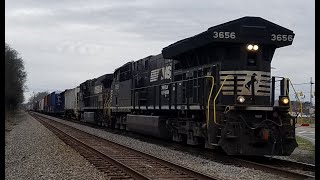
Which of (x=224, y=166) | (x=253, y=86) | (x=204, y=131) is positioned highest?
(x=253, y=86)

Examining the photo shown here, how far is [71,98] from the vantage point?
1907 inches

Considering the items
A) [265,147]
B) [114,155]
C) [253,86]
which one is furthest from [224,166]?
[114,155]

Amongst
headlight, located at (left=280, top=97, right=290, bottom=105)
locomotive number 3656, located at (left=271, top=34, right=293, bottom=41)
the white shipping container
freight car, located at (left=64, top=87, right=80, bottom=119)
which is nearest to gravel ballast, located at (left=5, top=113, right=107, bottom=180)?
headlight, located at (left=280, top=97, right=290, bottom=105)

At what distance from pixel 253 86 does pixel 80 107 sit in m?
30.6

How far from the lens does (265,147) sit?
38.9 ft

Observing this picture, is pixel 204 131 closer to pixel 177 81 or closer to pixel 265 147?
pixel 265 147

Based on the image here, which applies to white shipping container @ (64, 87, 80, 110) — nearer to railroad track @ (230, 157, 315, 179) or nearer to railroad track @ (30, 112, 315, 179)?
railroad track @ (30, 112, 315, 179)

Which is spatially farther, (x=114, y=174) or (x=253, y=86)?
(x=253, y=86)

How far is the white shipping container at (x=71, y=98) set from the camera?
44.7m

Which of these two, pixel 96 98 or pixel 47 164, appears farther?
pixel 96 98

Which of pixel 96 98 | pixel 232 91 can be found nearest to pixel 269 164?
pixel 232 91

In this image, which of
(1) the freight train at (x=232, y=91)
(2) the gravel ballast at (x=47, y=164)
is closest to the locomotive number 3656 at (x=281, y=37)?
(1) the freight train at (x=232, y=91)

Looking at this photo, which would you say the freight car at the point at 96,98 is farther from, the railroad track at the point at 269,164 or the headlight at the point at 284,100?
the headlight at the point at 284,100

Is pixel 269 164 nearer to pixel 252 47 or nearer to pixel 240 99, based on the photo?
pixel 240 99
